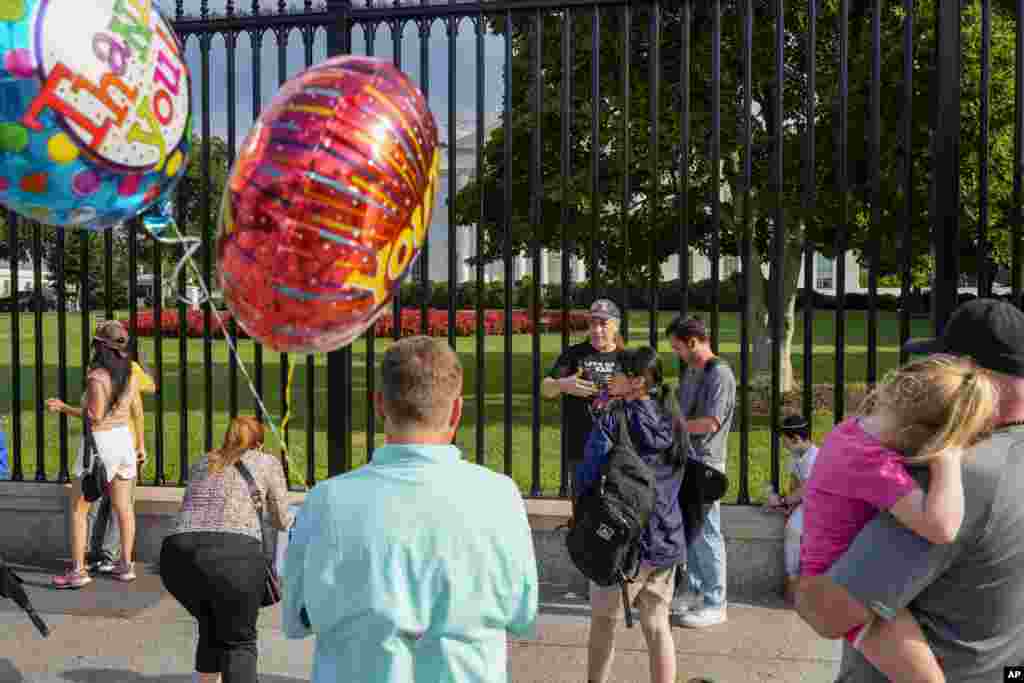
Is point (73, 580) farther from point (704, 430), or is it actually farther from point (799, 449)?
point (799, 449)

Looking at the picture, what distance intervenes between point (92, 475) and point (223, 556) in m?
2.65

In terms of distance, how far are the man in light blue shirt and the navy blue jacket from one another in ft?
5.87

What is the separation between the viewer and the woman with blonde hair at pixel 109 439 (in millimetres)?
6086

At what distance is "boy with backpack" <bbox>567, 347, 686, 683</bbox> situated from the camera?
12.4 feet

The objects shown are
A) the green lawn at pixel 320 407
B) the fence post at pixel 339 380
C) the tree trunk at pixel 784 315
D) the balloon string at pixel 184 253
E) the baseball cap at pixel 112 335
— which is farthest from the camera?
the tree trunk at pixel 784 315

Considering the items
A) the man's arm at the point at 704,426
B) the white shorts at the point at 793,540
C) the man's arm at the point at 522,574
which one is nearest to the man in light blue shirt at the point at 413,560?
the man's arm at the point at 522,574

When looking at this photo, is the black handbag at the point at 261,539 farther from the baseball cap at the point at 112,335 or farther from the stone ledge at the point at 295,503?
the baseball cap at the point at 112,335

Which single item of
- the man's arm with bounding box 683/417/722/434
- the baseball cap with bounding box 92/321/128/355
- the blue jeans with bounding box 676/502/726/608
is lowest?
the blue jeans with bounding box 676/502/726/608

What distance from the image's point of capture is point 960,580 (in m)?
2.07

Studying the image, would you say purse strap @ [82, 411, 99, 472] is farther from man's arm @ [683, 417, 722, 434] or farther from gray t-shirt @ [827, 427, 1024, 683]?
gray t-shirt @ [827, 427, 1024, 683]

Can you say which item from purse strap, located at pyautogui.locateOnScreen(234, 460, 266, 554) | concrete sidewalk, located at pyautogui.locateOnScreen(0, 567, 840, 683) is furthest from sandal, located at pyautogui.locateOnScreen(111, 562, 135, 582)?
purse strap, located at pyautogui.locateOnScreen(234, 460, 266, 554)

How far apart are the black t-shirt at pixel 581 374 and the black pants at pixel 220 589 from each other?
1.93 meters

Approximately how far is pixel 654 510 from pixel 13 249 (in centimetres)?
433

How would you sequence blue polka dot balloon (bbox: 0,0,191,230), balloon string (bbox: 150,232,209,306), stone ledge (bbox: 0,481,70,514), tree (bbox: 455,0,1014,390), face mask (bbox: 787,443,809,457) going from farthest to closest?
tree (bbox: 455,0,1014,390)
stone ledge (bbox: 0,481,70,514)
face mask (bbox: 787,443,809,457)
balloon string (bbox: 150,232,209,306)
blue polka dot balloon (bbox: 0,0,191,230)
